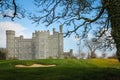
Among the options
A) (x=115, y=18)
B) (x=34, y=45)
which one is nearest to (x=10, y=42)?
(x=34, y=45)

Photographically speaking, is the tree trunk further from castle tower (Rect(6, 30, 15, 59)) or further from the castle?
castle tower (Rect(6, 30, 15, 59))

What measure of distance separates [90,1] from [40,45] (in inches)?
4637

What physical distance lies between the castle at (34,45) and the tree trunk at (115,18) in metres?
113

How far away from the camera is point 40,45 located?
136750mm

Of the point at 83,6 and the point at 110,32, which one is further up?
the point at 83,6

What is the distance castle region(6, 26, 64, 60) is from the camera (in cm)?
13475

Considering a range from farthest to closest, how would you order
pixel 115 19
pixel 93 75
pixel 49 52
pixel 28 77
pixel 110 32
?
1. pixel 49 52
2. pixel 93 75
3. pixel 28 77
4. pixel 110 32
5. pixel 115 19

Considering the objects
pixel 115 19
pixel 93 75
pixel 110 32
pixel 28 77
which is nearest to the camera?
pixel 115 19

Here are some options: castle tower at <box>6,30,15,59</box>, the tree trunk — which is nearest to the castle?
castle tower at <box>6,30,15,59</box>

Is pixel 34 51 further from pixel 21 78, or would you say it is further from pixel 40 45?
pixel 21 78

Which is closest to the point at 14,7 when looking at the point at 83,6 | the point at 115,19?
the point at 83,6

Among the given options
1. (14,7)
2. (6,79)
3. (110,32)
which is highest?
(14,7)

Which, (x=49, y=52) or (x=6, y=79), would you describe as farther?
(x=49, y=52)

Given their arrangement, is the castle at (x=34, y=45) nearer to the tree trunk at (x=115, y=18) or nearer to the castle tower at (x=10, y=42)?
the castle tower at (x=10, y=42)
